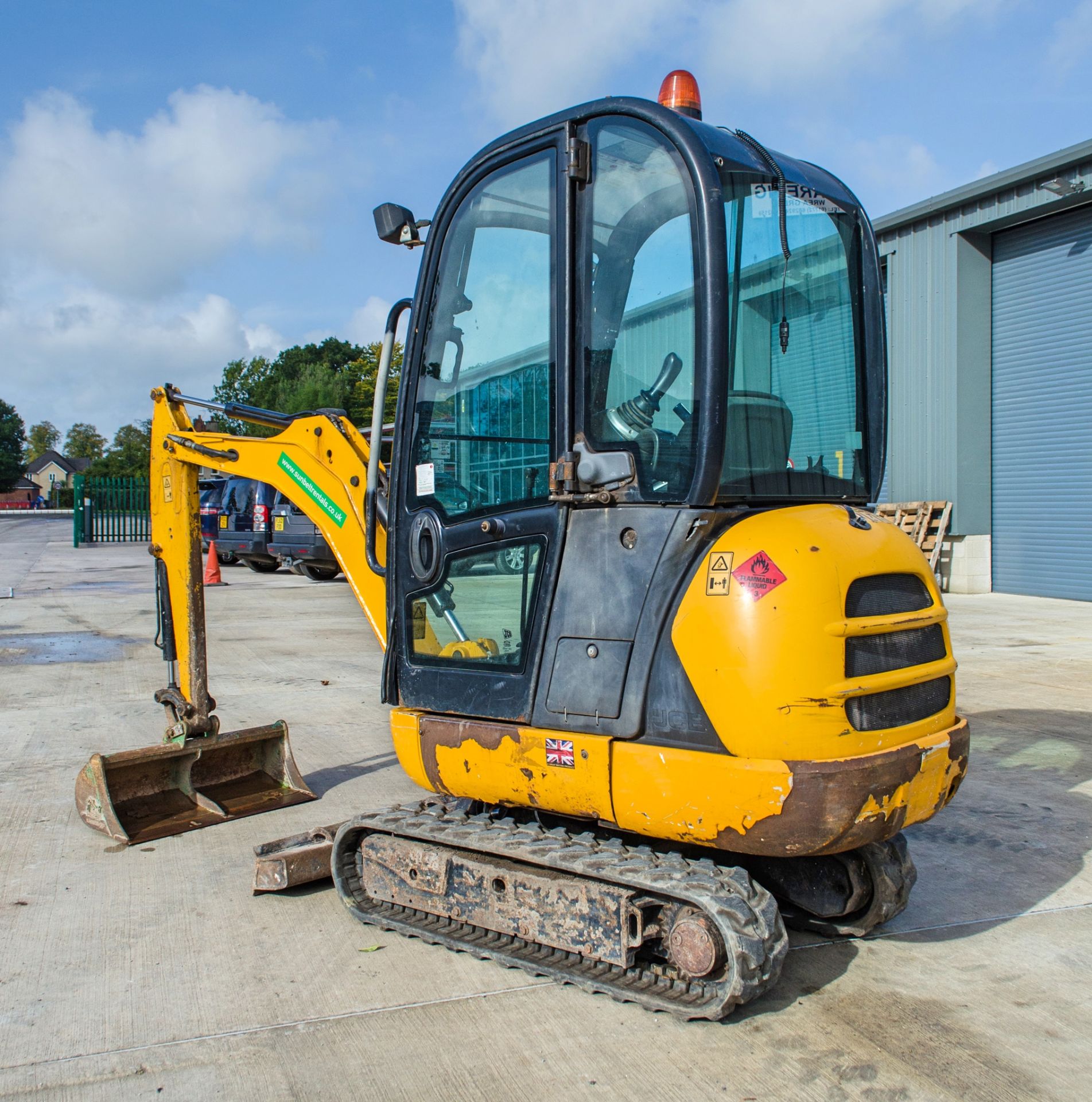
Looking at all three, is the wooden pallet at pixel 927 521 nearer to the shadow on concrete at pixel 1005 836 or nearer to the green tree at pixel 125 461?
the shadow on concrete at pixel 1005 836

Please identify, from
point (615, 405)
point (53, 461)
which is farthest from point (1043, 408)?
point (53, 461)

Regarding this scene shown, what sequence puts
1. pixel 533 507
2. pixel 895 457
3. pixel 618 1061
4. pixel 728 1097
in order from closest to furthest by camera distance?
pixel 728 1097
pixel 618 1061
pixel 533 507
pixel 895 457

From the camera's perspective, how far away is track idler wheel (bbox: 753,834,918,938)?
3.55 meters

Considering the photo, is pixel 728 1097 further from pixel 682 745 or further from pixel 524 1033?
pixel 682 745

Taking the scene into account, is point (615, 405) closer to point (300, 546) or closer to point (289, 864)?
point (289, 864)

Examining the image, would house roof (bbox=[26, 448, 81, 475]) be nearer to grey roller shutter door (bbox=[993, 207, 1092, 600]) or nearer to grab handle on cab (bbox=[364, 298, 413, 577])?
grey roller shutter door (bbox=[993, 207, 1092, 600])

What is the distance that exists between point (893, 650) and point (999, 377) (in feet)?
48.2

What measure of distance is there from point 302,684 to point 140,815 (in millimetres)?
3739

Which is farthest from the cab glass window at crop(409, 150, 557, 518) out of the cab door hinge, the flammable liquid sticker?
the flammable liquid sticker

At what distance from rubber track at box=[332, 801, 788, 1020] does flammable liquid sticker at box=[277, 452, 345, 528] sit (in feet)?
4.46

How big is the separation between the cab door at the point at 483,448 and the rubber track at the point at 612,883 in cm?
42

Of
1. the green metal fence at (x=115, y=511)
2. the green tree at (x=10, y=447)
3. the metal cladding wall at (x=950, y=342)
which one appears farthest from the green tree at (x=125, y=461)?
the metal cladding wall at (x=950, y=342)

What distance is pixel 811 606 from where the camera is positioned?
114 inches

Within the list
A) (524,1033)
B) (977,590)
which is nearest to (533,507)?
(524,1033)
